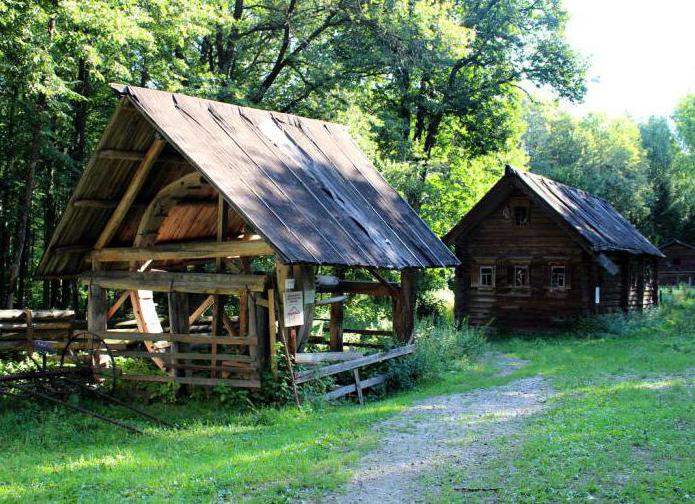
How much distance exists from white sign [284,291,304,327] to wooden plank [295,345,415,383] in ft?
3.02

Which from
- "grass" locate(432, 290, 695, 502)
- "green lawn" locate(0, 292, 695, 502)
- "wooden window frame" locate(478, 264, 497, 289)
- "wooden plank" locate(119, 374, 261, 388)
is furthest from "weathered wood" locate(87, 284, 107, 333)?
"wooden window frame" locate(478, 264, 497, 289)

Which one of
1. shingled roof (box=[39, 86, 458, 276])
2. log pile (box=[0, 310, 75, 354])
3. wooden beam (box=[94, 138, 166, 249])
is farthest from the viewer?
log pile (box=[0, 310, 75, 354])

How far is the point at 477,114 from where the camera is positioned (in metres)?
32.4

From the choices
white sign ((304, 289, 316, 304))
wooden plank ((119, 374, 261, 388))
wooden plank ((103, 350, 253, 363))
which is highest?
white sign ((304, 289, 316, 304))

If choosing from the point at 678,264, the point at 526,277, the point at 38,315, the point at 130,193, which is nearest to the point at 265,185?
the point at 130,193

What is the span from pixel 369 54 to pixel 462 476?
65.6 feet

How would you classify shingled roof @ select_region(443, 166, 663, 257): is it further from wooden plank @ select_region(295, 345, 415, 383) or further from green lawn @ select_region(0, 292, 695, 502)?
wooden plank @ select_region(295, 345, 415, 383)

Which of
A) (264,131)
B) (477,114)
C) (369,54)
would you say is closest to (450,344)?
(264,131)

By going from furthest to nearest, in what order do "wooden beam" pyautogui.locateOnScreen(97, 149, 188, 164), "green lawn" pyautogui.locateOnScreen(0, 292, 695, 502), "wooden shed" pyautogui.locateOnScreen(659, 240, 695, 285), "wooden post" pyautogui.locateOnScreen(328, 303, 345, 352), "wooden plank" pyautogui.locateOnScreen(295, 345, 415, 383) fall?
"wooden shed" pyautogui.locateOnScreen(659, 240, 695, 285) < "wooden post" pyautogui.locateOnScreen(328, 303, 345, 352) < "wooden beam" pyautogui.locateOnScreen(97, 149, 188, 164) < "wooden plank" pyautogui.locateOnScreen(295, 345, 415, 383) < "green lawn" pyautogui.locateOnScreen(0, 292, 695, 502)

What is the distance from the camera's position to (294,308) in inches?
467

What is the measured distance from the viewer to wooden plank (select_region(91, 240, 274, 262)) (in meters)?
12.0

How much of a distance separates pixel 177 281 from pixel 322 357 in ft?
9.70

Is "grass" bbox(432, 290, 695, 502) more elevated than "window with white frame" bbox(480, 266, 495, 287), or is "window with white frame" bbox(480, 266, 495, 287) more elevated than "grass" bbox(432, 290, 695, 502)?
"window with white frame" bbox(480, 266, 495, 287)

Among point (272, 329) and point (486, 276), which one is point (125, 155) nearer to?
point (272, 329)
